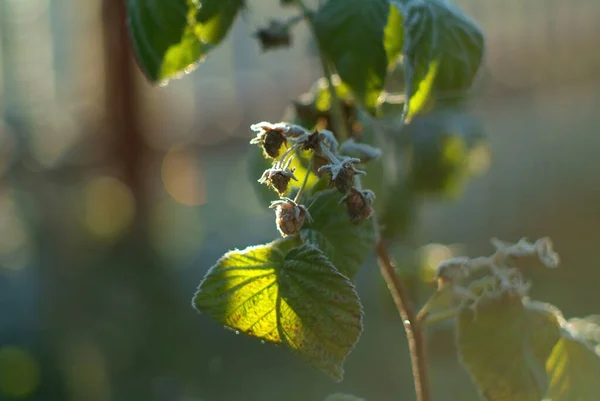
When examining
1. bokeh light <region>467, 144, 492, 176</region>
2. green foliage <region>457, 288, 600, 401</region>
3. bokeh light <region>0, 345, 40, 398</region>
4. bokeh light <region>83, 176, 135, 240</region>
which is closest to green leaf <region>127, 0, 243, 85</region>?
green foliage <region>457, 288, 600, 401</region>

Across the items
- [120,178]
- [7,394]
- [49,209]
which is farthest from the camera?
[49,209]

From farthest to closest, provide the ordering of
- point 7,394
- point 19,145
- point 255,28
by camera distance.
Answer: point 19,145
point 7,394
point 255,28

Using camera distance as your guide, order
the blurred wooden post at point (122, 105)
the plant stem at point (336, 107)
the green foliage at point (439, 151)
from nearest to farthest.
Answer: the plant stem at point (336, 107), the green foliage at point (439, 151), the blurred wooden post at point (122, 105)

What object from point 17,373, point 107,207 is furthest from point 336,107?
point 107,207

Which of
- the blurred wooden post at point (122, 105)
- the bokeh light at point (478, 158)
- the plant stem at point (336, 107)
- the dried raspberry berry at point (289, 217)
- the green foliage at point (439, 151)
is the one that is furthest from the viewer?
the blurred wooden post at point (122, 105)

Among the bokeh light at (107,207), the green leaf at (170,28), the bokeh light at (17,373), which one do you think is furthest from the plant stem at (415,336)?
the bokeh light at (107,207)

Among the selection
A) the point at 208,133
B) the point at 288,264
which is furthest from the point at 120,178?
the point at 288,264

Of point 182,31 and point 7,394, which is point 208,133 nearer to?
point 7,394

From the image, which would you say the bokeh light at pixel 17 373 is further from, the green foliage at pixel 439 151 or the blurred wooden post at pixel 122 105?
the green foliage at pixel 439 151
